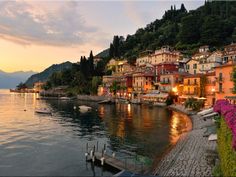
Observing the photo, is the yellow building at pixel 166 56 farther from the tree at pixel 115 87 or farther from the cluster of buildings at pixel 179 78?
the tree at pixel 115 87

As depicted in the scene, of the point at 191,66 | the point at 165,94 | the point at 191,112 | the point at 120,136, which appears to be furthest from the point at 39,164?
the point at 191,66

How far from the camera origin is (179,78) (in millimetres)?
111438

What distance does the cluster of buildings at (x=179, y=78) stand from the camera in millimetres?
72562

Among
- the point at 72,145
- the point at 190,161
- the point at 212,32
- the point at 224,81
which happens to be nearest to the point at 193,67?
the point at 224,81

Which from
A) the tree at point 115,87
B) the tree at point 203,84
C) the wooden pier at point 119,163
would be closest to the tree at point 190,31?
the tree at point 115,87

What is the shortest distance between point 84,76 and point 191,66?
77.9 metres

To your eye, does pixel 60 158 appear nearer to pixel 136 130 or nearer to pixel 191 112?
pixel 136 130

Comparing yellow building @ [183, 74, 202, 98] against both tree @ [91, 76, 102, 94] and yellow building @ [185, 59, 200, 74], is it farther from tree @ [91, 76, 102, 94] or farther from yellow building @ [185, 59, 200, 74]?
tree @ [91, 76, 102, 94]

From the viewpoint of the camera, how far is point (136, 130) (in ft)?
175

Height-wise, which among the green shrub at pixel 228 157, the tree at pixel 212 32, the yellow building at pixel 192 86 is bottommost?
the green shrub at pixel 228 157

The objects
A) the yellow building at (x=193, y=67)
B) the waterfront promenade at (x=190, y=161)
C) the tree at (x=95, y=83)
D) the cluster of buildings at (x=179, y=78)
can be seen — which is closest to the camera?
the waterfront promenade at (x=190, y=161)

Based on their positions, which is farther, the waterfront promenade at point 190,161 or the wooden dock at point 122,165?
the wooden dock at point 122,165

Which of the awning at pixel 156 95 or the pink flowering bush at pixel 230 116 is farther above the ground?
the awning at pixel 156 95

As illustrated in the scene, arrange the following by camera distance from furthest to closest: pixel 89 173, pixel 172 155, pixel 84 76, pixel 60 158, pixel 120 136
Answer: pixel 84 76, pixel 120 136, pixel 60 158, pixel 172 155, pixel 89 173
